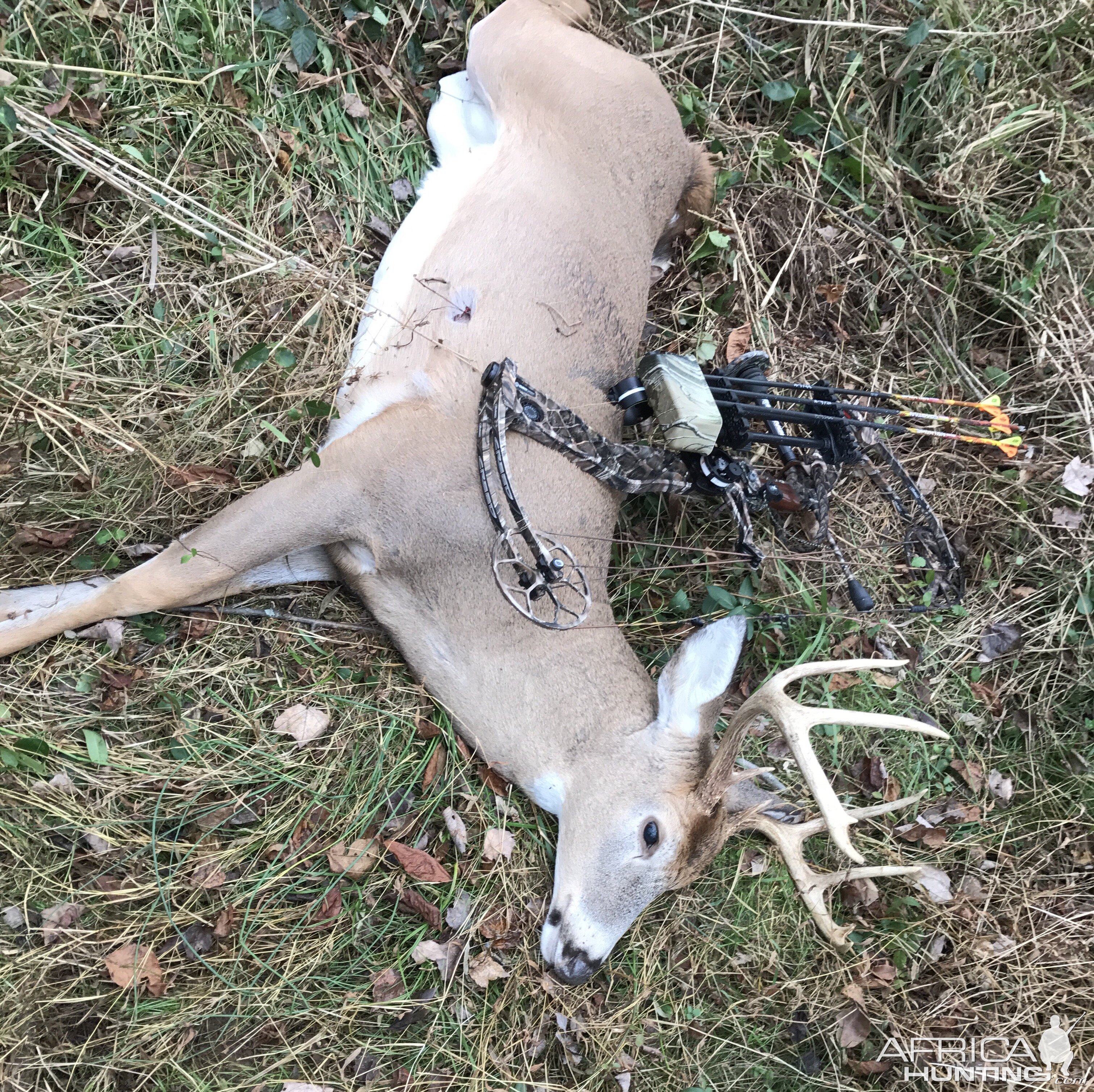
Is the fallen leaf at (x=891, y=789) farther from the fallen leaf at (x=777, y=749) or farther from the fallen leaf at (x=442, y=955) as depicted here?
the fallen leaf at (x=442, y=955)

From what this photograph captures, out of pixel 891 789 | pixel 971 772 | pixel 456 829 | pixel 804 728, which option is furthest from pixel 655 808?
pixel 971 772

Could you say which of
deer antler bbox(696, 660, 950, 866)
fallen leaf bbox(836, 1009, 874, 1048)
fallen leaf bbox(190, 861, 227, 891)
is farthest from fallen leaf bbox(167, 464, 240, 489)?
fallen leaf bbox(836, 1009, 874, 1048)

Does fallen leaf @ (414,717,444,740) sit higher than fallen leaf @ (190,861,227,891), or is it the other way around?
fallen leaf @ (414,717,444,740)

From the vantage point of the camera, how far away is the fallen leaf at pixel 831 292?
5.31m

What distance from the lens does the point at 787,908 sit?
4.65 meters

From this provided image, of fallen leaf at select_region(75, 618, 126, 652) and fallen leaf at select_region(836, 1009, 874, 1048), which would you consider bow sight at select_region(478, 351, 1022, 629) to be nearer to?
fallen leaf at select_region(75, 618, 126, 652)

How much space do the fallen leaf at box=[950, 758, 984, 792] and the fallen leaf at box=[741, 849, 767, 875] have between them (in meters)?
1.33

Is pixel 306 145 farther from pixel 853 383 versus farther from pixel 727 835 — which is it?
pixel 727 835

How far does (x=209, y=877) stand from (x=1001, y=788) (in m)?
4.24

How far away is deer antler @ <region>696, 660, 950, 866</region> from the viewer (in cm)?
325

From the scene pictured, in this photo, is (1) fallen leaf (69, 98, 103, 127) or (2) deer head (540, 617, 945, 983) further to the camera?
(1) fallen leaf (69, 98, 103, 127)

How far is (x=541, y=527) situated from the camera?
11.9ft

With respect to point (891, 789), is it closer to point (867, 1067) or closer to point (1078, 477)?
point (867, 1067)

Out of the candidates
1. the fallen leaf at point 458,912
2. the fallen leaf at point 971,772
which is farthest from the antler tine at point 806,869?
the fallen leaf at point 971,772
